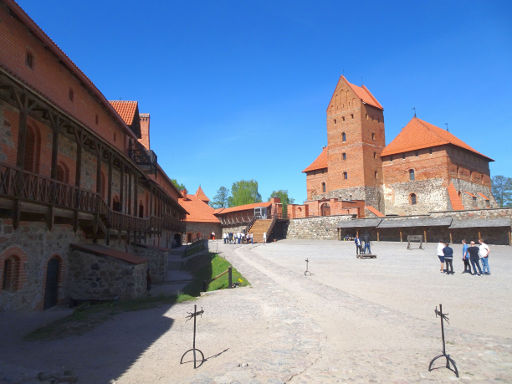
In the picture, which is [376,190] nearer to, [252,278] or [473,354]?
[252,278]

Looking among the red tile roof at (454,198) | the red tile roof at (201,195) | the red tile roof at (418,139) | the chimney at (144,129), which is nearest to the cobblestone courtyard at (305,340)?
the chimney at (144,129)

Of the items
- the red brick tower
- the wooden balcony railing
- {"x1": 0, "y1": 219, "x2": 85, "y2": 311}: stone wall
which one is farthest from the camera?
the red brick tower

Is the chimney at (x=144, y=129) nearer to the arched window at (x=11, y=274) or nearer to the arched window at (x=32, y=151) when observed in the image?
the arched window at (x=32, y=151)

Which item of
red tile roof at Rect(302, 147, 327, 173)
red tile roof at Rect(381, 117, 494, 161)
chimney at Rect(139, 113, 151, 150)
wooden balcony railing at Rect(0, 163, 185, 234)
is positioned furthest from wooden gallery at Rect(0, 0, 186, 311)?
red tile roof at Rect(302, 147, 327, 173)

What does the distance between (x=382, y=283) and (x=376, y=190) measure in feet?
101

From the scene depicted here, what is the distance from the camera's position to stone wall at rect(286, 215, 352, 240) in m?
34.8

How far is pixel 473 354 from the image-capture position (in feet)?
17.6

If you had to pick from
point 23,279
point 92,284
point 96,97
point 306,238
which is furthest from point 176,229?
point 23,279

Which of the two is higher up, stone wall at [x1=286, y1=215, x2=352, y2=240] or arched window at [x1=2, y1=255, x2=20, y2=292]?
stone wall at [x1=286, y1=215, x2=352, y2=240]

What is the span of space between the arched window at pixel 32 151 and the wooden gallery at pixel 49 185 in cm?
3

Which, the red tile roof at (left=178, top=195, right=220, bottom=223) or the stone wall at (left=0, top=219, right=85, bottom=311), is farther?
the red tile roof at (left=178, top=195, right=220, bottom=223)

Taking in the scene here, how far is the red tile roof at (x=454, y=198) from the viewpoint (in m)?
34.8

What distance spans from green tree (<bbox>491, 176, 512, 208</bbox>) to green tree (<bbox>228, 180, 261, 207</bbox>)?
41.1m

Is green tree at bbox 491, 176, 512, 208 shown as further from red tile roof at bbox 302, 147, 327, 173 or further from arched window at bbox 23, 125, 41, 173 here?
arched window at bbox 23, 125, 41, 173
